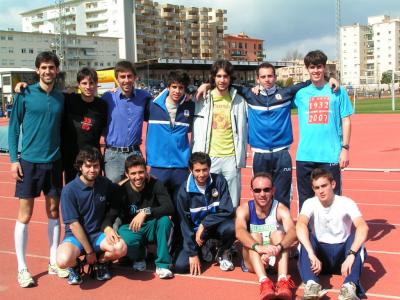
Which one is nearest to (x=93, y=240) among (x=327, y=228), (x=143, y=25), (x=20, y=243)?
(x=20, y=243)

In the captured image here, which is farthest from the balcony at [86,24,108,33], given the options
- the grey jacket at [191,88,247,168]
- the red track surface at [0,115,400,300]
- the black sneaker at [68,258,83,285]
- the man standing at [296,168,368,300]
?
the man standing at [296,168,368,300]

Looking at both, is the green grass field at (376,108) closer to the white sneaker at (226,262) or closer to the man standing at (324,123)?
the man standing at (324,123)

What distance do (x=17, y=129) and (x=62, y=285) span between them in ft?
4.70

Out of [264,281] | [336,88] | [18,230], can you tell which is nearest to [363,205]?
[336,88]

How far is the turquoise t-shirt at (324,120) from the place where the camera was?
4945mm

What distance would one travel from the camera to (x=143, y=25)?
308 feet

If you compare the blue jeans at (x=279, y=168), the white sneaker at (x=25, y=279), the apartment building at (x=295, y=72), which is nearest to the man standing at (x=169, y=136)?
the blue jeans at (x=279, y=168)

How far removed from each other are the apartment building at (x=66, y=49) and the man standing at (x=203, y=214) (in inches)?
2538

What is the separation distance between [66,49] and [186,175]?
3089 inches

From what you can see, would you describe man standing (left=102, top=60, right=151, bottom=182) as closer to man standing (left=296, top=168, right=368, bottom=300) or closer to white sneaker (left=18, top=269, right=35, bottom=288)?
white sneaker (left=18, top=269, right=35, bottom=288)

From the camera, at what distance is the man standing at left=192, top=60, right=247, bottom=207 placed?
507cm

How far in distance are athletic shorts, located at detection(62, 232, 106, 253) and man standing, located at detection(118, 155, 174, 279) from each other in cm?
22

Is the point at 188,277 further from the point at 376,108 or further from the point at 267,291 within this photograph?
the point at 376,108

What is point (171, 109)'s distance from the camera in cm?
503
